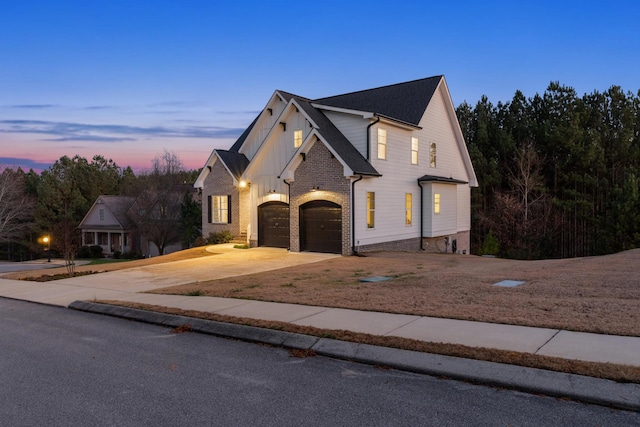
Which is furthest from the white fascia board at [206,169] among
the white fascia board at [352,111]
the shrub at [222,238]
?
the white fascia board at [352,111]

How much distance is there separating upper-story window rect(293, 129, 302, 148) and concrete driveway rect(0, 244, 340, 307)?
5.53m

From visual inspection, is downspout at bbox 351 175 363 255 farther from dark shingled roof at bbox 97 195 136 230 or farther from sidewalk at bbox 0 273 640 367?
dark shingled roof at bbox 97 195 136 230

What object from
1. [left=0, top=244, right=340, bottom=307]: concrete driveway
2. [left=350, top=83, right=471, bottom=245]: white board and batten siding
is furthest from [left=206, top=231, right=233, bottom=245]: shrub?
[left=350, top=83, right=471, bottom=245]: white board and batten siding

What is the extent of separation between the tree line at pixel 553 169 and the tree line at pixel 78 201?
2467cm

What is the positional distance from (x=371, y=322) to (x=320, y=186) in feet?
46.7

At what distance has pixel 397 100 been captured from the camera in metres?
27.3

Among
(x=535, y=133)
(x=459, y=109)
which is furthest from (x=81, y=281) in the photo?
(x=459, y=109)

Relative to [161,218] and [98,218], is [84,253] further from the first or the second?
[161,218]

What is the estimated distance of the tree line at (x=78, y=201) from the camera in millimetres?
43906

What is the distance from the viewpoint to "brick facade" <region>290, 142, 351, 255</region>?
2111cm

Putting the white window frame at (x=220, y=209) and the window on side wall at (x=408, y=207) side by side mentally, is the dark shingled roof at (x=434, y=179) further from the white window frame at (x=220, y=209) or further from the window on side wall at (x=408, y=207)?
the white window frame at (x=220, y=209)

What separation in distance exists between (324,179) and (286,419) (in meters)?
17.5

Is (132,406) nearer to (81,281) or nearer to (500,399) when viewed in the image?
(500,399)

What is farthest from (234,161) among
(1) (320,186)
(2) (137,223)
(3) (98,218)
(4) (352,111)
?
(3) (98,218)
